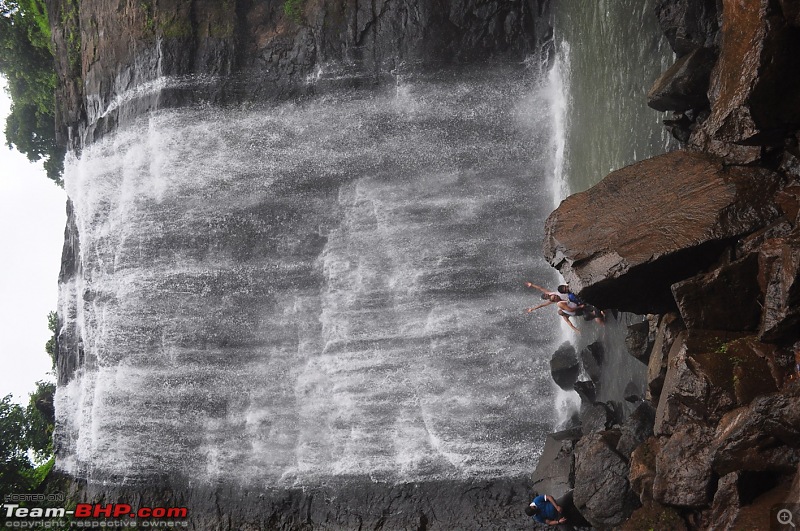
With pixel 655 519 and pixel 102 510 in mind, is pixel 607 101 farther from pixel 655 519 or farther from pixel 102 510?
pixel 102 510

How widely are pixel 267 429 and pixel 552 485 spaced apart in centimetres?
727

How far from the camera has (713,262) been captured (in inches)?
327

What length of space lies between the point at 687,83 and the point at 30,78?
2081cm

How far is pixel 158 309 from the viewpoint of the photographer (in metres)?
16.2

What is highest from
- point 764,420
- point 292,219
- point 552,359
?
point 292,219

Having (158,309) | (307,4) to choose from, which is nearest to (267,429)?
(158,309)

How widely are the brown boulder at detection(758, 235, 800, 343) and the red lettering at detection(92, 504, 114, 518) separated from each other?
15502 mm

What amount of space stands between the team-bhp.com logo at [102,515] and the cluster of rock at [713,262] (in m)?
11.1

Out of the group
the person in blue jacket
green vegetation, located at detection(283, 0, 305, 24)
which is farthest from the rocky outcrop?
green vegetation, located at detection(283, 0, 305, 24)

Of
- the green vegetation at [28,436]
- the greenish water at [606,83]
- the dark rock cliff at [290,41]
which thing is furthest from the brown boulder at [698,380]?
the green vegetation at [28,436]

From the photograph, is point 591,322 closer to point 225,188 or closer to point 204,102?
point 225,188

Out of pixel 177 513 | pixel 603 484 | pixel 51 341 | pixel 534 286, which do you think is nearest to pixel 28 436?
pixel 51 341

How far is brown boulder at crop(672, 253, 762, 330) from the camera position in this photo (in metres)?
7.74

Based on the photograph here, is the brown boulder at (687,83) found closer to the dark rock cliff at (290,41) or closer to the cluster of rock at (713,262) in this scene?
the cluster of rock at (713,262)
